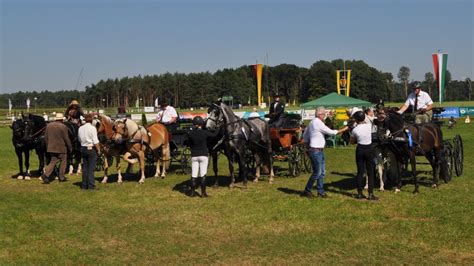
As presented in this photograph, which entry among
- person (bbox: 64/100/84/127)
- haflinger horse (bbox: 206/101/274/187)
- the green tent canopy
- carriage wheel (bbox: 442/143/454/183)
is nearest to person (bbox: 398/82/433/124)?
carriage wheel (bbox: 442/143/454/183)

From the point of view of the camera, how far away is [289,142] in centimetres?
1462

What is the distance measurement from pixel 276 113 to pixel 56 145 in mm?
6644

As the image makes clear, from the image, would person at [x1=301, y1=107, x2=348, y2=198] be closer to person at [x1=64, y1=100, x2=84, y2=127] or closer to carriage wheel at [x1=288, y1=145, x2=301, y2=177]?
carriage wheel at [x1=288, y1=145, x2=301, y2=177]

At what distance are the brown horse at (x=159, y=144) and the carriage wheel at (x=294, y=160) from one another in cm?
382

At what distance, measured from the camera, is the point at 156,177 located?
1500cm

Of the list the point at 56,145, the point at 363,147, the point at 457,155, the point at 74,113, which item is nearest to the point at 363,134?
the point at 363,147

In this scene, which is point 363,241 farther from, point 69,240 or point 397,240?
point 69,240

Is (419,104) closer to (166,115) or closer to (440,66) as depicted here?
(166,115)

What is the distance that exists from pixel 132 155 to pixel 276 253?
26.4 ft

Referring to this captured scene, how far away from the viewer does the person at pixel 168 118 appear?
52.3 ft

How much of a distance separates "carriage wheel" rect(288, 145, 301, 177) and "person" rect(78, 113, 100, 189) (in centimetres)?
562

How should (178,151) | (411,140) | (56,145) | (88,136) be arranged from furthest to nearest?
(178,151)
(56,145)
(88,136)
(411,140)

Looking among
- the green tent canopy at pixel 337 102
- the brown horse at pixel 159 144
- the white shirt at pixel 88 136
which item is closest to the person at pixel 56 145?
the white shirt at pixel 88 136

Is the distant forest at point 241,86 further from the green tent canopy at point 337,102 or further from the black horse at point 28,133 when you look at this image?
the black horse at point 28,133
